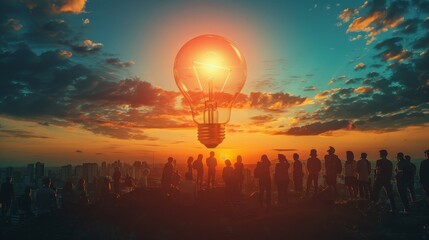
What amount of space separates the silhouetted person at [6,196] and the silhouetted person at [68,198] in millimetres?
2902

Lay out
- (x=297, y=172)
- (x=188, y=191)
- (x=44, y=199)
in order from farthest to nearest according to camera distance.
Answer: (x=297, y=172) → (x=188, y=191) → (x=44, y=199)

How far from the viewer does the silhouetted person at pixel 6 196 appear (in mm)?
17234

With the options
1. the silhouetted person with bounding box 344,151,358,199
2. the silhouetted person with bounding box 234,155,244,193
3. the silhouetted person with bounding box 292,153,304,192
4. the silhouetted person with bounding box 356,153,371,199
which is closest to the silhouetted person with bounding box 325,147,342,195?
the silhouetted person with bounding box 344,151,358,199

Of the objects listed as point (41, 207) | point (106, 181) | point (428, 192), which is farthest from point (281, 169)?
point (41, 207)

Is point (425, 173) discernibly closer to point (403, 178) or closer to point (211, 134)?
point (403, 178)

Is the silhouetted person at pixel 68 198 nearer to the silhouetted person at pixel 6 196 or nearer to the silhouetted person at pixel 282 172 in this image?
the silhouetted person at pixel 6 196

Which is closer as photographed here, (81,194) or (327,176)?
(327,176)

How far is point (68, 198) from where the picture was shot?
55.8 feet

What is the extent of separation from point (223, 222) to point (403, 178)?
27.9 feet

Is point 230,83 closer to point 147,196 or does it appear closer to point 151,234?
point 151,234

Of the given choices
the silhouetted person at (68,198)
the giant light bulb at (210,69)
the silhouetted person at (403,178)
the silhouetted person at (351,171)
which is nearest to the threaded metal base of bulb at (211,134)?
the giant light bulb at (210,69)

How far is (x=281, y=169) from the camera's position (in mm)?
16141

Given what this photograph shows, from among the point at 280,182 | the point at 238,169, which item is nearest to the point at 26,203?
the point at 238,169

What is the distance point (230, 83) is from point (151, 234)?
982 cm
